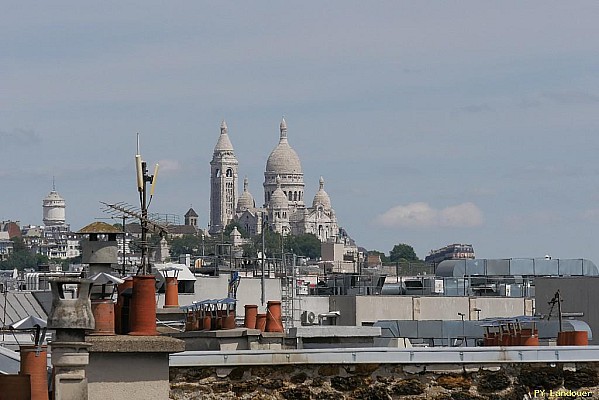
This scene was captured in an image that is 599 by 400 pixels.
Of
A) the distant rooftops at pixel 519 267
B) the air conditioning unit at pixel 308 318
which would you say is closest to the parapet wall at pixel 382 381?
the air conditioning unit at pixel 308 318

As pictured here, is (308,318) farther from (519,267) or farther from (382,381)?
(382,381)

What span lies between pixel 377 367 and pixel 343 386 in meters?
0.40

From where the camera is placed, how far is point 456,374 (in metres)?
16.6

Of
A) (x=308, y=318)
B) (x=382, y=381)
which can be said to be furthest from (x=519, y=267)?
(x=382, y=381)

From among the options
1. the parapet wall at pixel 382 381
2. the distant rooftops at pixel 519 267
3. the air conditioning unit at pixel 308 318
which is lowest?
the air conditioning unit at pixel 308 318

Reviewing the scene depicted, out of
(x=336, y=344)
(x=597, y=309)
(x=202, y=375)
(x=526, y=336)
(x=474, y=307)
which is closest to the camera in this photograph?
(x=202, y=375)

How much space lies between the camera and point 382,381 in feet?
54.2

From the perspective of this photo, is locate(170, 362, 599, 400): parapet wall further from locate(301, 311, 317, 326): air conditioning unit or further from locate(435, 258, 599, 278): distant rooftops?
locate(435, 258, 599, 278): distant rooftops

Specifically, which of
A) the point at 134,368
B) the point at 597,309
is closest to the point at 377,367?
the point at 134,368

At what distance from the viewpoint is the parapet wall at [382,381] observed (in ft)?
53.7

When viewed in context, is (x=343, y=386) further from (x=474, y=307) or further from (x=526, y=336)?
(x=474, y=307)

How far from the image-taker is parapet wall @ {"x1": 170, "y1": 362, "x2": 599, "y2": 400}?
16.4 m

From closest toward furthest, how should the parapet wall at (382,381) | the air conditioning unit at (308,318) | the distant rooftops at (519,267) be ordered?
1. the parapet wall at (382,381)
2. the air conditioning unit at (308,318)
3. the distant rooftops at (519,267)

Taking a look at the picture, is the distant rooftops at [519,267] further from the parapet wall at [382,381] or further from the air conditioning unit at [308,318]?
the parapet wall at [382,381]
